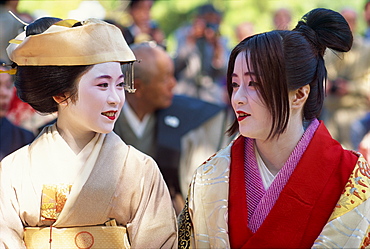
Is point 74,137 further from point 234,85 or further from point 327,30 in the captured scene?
point 327,30

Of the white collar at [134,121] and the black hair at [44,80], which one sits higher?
the black hair at [44,80]

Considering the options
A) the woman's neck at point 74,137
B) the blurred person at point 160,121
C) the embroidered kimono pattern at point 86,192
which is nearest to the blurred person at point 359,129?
the blurred person at point 160,121

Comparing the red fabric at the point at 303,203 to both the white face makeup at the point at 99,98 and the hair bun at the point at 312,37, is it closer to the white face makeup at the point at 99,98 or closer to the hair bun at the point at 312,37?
the hair bun at the point at 312,37

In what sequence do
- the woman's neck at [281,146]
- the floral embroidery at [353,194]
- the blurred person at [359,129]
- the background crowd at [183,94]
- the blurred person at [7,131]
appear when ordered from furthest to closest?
1. the blurred person at [359,129]
2. the background crowd at [183,94]
3. the blurred person at [7,131]
4. the woman's neck at [281,146]
5. the floral embroidery at [353,194]

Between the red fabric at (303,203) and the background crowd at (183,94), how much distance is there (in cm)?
71

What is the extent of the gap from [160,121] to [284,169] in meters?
2.36

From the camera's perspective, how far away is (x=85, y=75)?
3012 millimetres

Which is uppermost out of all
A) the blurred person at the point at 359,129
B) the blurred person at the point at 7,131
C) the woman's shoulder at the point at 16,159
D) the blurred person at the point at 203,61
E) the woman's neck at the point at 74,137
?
the woman's neck at the point at 74,137

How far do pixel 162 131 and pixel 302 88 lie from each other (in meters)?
2.35

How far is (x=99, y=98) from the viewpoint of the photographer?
302 cm

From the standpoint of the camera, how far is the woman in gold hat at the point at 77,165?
3.00 m

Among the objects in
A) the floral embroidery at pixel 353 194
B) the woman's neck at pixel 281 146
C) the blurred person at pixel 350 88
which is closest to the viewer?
the floral embroidery at pixel 353 194

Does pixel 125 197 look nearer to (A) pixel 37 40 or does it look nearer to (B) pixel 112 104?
(B) pixel 112 104

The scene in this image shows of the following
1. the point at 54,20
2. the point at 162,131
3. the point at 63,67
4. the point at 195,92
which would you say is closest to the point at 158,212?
the point at 63,67
